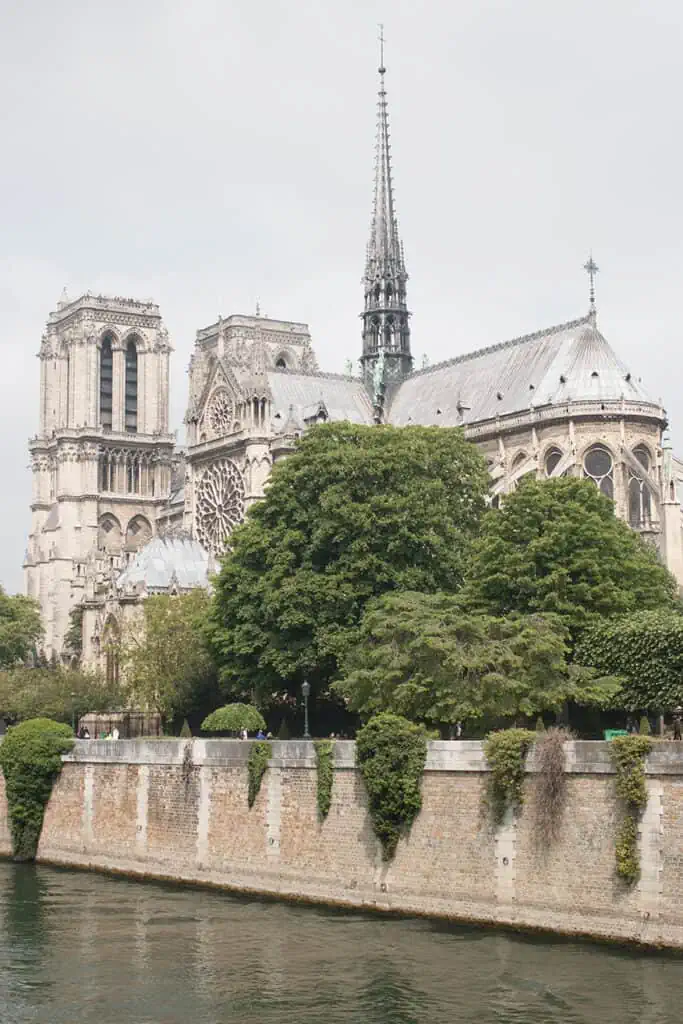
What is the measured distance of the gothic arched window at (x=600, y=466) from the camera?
7906 cm

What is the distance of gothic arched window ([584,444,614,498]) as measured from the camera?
7906 cm

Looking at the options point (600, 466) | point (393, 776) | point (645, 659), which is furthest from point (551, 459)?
point (393, 776)

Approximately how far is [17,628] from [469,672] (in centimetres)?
5687

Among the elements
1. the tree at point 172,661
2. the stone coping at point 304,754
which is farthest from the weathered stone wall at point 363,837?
the tree at point 172,661

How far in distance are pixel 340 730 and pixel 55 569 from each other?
200ft

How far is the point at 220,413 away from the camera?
319ft

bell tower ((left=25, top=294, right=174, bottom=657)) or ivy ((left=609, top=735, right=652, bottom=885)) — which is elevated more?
bell tower ((left=25, top=294, right=174, bottom=657))

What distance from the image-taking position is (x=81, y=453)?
115250 mm

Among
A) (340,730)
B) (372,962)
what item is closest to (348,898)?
(372,962)

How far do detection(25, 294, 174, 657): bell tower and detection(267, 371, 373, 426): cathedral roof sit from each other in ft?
67.2

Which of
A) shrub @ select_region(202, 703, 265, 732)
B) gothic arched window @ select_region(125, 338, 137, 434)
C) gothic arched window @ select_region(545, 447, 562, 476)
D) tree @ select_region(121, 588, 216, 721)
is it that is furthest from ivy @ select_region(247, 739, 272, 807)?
gothic arched window @ select_region(125, 338, 137, 434)

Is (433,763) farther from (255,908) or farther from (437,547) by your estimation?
(437,547)

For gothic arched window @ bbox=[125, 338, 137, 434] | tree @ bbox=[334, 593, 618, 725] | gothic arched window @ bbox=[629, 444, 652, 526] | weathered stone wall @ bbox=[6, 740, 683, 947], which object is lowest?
weathered stone wall @ bbox=[6, 740, 683, 947]

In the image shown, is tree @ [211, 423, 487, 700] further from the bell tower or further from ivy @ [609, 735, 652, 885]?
the bell tower
